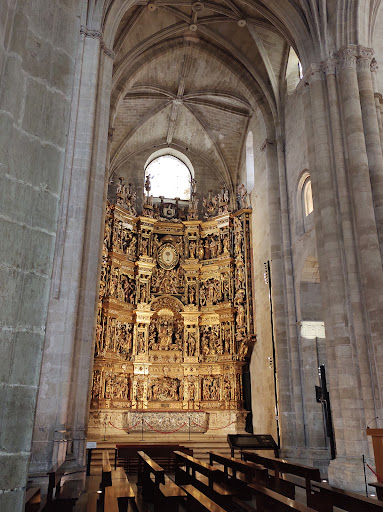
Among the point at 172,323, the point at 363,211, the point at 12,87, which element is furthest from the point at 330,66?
the point at 172,323

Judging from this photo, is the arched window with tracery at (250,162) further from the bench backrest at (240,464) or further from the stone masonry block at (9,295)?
the stone masonry block at (9,295)

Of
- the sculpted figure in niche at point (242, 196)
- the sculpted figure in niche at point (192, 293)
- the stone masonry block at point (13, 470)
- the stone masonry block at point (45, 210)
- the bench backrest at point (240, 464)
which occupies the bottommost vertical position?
the bench backrest at point (240, 464)

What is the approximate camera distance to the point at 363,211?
1073 cm

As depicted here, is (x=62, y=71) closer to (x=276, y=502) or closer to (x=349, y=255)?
(x=276, y=502)

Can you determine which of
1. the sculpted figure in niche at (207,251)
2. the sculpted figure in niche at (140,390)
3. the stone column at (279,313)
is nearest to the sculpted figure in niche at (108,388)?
the sculpted figure in niche at (140,390)

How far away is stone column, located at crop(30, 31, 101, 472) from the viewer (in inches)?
317

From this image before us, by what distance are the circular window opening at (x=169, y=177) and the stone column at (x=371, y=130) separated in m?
12.8

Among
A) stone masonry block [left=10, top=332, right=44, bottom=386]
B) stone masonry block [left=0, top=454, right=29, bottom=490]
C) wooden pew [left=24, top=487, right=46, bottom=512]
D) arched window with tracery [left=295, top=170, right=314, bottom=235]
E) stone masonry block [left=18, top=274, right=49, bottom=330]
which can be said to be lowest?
wooden pew [left=24, top=487, right=46, bottom=512]

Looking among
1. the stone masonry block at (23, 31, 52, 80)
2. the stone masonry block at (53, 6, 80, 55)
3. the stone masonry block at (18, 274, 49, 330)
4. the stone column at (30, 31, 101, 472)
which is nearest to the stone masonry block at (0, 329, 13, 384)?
the stone masonry block at (18, 274, 49, 330)

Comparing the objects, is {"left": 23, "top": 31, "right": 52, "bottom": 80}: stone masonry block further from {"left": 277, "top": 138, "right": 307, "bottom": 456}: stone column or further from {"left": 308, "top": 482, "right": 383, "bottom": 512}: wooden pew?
→ {"left": 277, "top": 138, "right": 307, "bottom": 456}: stone column

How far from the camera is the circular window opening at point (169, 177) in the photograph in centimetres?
2378

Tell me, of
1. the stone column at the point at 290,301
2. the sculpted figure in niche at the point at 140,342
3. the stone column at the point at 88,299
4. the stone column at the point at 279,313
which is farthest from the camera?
the sculpted figure in niche at the point at 140,342

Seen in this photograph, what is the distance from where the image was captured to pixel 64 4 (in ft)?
11.6

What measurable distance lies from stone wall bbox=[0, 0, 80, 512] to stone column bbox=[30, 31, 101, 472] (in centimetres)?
579
